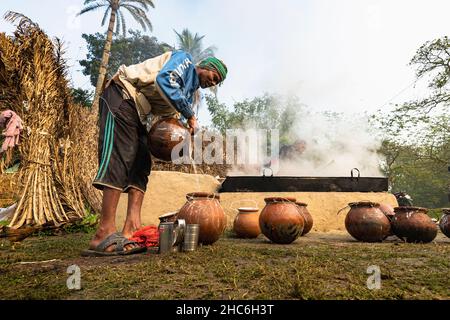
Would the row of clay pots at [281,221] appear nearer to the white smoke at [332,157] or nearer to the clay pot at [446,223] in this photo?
the clay pot at [446,223]

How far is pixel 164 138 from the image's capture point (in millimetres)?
3281

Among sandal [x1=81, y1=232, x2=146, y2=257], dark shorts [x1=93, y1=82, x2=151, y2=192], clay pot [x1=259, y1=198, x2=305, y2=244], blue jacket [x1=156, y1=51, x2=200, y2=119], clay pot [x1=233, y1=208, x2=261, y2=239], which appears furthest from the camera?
clay pot [x1=233, y1=208, x2=261, y2=239]

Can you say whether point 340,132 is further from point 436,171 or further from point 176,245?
point 436,171

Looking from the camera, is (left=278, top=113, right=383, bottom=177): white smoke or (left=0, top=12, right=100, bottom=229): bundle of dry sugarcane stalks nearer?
(left=0, top=12, right=100, bottom=229): bundle of dry sugarcane stalks

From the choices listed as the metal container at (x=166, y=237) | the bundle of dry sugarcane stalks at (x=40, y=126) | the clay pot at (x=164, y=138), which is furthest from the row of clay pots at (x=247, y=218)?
the bundle of dry sugarcane stalks at (x=40, y=126)

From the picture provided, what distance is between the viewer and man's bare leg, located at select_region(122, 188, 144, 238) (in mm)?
3338

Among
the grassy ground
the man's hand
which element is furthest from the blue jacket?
the grassy ground

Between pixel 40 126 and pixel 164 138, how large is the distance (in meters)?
3.77

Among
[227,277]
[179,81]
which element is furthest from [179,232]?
[179,81]

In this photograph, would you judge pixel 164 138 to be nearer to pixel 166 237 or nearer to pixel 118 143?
pixel 118 143

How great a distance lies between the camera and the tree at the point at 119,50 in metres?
29.5

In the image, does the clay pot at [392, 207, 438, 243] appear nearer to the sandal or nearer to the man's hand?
the man's hand

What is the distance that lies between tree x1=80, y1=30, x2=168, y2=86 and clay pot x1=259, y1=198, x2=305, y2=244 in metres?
21.2

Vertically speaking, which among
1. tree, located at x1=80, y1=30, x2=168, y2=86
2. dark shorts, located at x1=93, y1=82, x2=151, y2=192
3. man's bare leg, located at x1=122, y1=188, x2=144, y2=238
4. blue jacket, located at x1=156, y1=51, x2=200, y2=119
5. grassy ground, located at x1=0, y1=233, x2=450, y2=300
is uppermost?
tree, located at x1=80, y1=30, x2=168, y2=86
